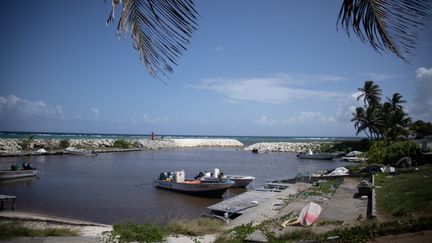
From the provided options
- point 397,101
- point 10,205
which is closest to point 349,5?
point 10,205

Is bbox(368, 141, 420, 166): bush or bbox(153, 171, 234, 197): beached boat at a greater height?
bbox(368, 141, 420, 166): bush

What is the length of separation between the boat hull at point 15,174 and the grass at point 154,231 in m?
21.7

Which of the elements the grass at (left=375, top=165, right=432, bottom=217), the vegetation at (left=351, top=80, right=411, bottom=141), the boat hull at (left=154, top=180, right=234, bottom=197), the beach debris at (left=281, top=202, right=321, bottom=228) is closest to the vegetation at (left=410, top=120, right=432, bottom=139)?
the vegetation at (left=351, top=80, right=411, bottom=141)

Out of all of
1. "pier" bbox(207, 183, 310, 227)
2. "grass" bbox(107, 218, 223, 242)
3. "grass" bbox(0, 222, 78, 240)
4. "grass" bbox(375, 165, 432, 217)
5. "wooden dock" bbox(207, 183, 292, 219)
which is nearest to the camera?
"grass" bbox(0, 222, 78, 240)

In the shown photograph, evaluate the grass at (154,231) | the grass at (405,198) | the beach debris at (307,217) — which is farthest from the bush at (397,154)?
the grass at (154,231)

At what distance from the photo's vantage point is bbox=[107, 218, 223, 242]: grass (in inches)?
383

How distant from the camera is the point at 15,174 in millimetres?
28641

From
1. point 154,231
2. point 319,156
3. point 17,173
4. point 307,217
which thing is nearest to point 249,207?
point 307,217

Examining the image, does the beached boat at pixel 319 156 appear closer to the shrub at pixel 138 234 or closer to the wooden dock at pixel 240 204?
the wooden dock at pixel 240 204

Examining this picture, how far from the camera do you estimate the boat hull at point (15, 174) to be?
27730 millimetres

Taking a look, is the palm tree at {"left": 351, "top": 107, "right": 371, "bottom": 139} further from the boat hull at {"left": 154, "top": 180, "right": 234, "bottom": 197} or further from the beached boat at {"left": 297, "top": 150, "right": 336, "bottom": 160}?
the boat hull at {"left": 154, "top": 180, "right": 234, "bottom": 197}

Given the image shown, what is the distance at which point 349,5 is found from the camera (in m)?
3.45

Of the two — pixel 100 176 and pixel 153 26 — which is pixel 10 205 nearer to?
pixel 100 176

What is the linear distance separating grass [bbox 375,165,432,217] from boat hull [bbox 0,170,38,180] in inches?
1060
